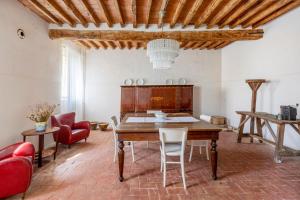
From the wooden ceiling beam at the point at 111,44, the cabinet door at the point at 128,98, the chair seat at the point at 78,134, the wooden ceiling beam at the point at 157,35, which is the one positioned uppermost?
the wooden ceiling beam at the point at 111,44

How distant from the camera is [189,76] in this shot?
7.27m

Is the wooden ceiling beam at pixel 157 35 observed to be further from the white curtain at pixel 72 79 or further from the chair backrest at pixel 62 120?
the chair backrest at pixel 62 120

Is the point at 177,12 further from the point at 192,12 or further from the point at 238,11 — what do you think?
the point at 238,11

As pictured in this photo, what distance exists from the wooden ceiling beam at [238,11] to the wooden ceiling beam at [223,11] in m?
0.17

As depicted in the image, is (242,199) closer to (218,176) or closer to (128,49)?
(218,176)

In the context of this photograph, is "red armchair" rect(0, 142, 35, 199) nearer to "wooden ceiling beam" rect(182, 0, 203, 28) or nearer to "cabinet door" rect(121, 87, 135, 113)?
"wooden ceiling beam" rect(182, 0, 203, 28)

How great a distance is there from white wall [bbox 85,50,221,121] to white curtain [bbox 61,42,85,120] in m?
0.27

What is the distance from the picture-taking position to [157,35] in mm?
4824

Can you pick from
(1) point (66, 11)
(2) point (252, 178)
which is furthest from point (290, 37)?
(1) point (66, 11)

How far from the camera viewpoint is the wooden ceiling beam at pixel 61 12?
3648 mm

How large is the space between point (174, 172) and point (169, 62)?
1.86 metres

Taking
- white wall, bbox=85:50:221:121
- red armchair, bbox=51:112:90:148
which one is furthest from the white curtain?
red armchair, bbox=51:112:90:148

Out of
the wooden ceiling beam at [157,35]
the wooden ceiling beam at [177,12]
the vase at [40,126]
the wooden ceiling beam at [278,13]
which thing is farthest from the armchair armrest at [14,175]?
the wooden ceiling beam at [278,13]

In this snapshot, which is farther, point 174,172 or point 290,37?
point 290,37
